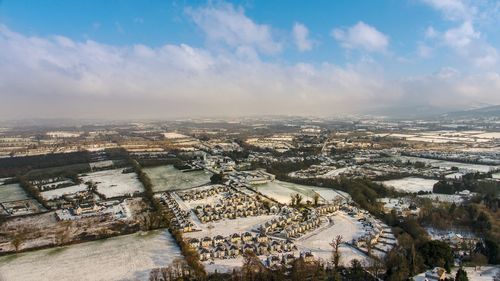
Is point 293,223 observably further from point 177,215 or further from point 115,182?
point 115,182

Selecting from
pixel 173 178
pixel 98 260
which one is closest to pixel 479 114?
pixel 173 178

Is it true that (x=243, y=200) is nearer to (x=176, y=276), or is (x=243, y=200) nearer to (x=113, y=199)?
(x=113, y=199)

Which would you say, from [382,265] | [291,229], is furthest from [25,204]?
[382,265]

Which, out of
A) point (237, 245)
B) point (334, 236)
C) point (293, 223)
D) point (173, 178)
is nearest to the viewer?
point (237, 245)

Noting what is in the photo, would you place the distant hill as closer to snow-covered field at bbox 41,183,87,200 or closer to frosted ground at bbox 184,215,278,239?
frosted ground at bbox 184,215,278,239

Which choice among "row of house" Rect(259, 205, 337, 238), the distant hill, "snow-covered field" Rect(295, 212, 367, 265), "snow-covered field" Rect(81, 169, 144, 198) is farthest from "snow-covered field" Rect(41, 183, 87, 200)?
the distant hill

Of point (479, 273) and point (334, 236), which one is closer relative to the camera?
point (479, 273)

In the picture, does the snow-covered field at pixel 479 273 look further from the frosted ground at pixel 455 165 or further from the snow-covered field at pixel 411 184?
the frosted ground at pixel 455 165
